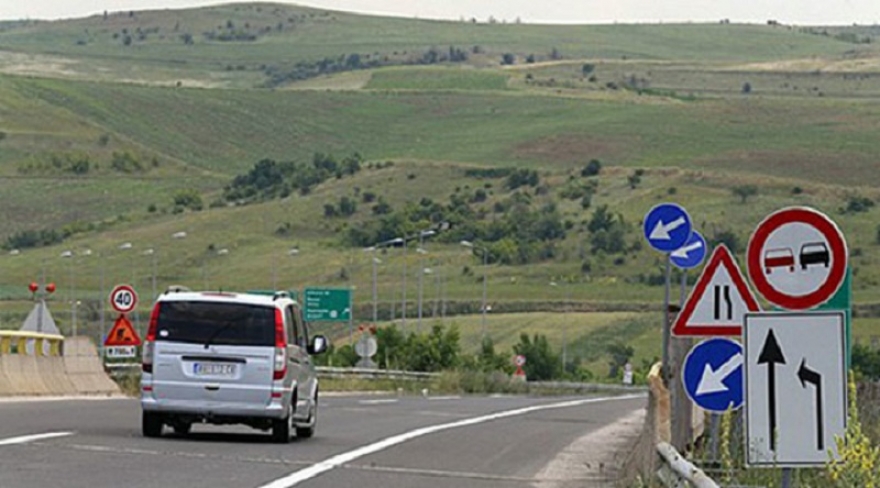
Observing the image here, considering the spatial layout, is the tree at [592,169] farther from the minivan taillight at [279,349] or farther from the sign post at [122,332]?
the minivan taillight at [279,349]

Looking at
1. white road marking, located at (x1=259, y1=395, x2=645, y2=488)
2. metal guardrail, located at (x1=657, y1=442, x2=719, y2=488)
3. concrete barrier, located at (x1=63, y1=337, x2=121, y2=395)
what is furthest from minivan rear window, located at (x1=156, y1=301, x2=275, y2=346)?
concrete barrier, located at (x1=63, y1=337, x2=121, y2=395)

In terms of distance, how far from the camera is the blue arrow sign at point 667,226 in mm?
27172

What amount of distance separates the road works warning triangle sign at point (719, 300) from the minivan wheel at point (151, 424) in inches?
322

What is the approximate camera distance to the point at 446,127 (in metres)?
198

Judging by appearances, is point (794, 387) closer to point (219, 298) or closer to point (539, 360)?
point (219, 298)

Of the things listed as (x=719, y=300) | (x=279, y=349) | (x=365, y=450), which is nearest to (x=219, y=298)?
(x=279, y=349)

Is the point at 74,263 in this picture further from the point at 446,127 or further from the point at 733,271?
the point at 733,271

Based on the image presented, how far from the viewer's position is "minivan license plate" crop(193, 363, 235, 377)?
26.0 meters

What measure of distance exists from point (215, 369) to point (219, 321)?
1.84 feet

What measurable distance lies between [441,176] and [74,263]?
→ 123 feet

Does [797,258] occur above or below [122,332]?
above

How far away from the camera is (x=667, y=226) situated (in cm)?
2733

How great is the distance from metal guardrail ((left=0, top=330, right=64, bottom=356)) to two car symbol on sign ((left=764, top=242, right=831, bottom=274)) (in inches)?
959

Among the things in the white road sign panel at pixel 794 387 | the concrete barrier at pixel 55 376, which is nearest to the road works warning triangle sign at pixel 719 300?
the white road sign panel at pixel 794 387
